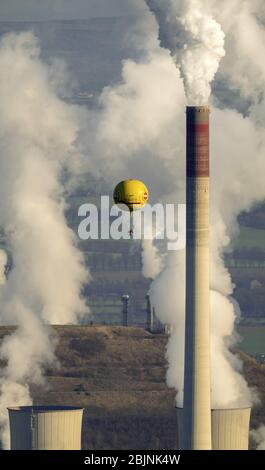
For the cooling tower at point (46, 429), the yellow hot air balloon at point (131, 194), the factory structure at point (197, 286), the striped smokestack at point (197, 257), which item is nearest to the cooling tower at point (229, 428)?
the factory structure at point (197, 286)

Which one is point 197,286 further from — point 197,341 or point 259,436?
point 259,436

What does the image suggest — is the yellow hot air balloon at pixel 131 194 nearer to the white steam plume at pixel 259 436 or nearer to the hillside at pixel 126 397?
the white steam plume at pixel 259 436

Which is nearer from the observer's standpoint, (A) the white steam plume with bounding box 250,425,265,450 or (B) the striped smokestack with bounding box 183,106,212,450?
(B) the striped smokestack with bounding box 183,106,212,450

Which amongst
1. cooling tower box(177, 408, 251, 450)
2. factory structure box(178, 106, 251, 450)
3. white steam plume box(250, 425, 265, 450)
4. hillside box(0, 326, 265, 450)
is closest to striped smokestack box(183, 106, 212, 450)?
factory structure box(178, 106, 251, 450)

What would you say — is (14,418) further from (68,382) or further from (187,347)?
(68,382)

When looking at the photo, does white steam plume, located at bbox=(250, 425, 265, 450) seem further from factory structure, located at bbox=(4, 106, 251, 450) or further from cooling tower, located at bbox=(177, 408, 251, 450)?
factory structure, located at bbox=(4, 106, 251, 450)
